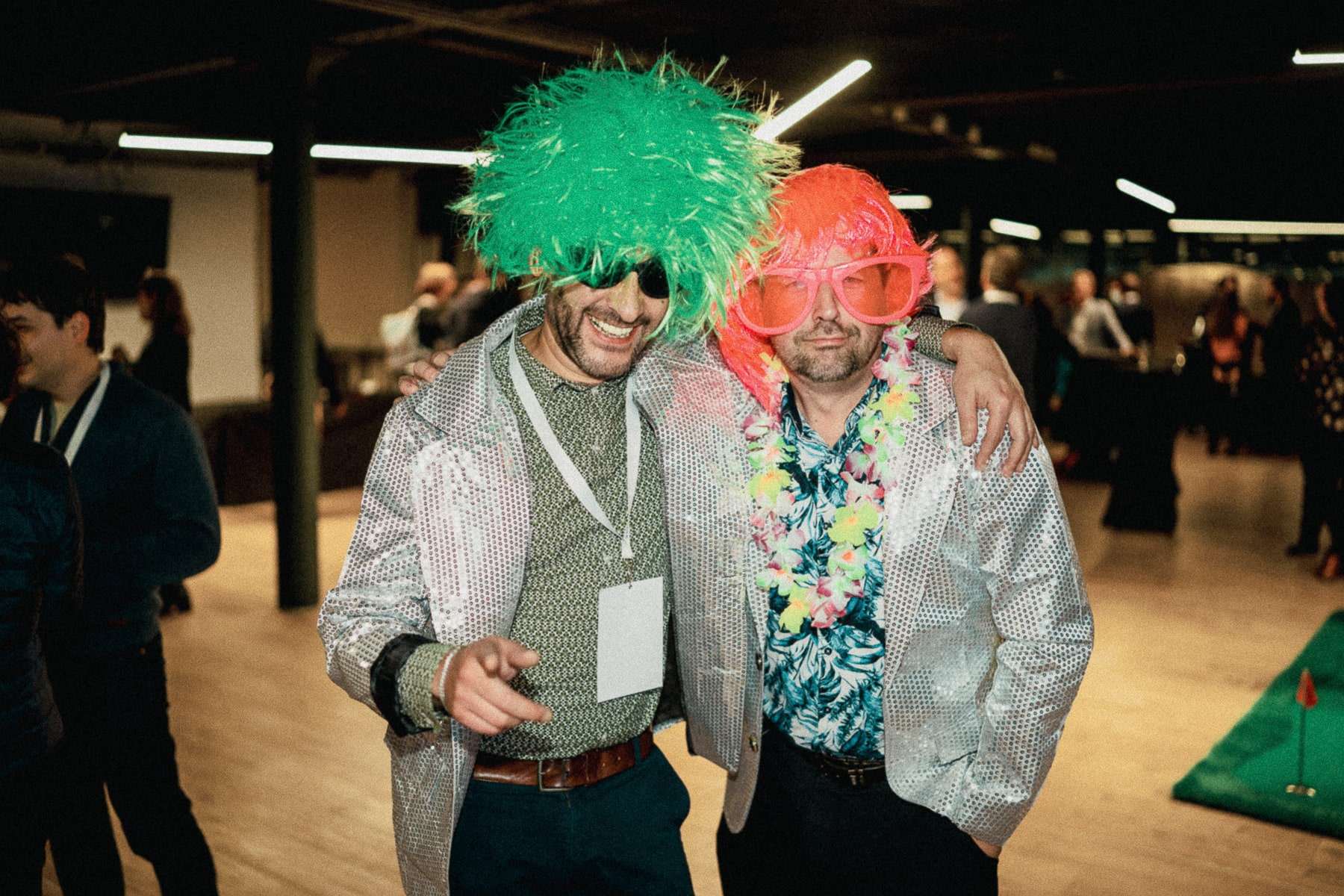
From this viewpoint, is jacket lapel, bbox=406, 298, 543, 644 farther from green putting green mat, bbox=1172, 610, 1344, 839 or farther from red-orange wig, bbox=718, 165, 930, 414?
green putting green mat, bbox=1172, 610, 1344, 839

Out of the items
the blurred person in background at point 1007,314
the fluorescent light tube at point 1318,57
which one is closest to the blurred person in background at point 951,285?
the blurred person in background at point 1007,314

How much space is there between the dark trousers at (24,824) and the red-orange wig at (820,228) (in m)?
1.48

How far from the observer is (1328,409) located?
6.76 metres

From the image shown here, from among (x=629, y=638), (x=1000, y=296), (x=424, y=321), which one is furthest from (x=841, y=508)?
(x=424, y=321)

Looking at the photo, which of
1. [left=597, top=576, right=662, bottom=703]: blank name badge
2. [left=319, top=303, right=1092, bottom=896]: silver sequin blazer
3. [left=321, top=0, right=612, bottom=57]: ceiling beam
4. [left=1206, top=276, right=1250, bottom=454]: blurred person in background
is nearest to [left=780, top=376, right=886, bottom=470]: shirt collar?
[left=319, top=303, right=1092, bottom=896]: silver sequin blazer

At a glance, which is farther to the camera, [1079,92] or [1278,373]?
[1278,373]

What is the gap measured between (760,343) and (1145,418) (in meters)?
7.02

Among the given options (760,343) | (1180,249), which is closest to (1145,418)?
(760,343)

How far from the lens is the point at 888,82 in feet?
28.7

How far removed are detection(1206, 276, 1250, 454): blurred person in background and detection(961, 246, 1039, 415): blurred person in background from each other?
575cm

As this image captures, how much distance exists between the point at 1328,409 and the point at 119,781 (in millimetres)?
6863

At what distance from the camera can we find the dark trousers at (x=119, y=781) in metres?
2.39

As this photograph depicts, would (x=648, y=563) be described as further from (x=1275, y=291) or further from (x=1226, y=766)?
(x=1275, y=291)

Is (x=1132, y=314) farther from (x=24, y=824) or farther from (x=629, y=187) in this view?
(x=24, y=824)
